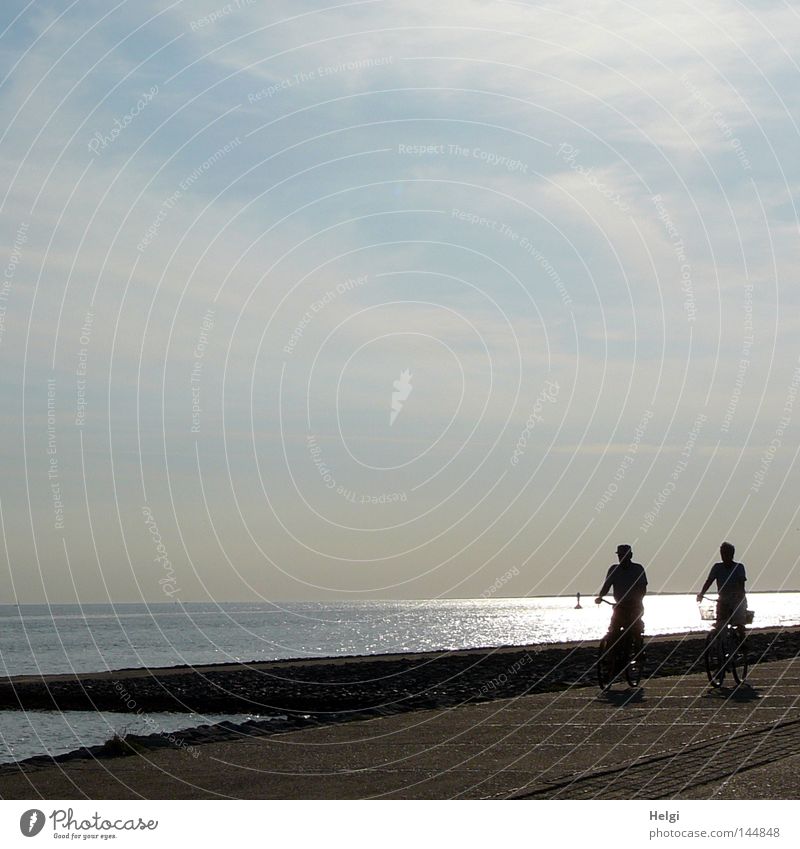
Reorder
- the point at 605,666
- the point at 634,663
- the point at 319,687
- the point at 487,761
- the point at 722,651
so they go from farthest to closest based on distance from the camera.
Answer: the point at 319,687 < the point at 634,663 < the point at 605,666 < the point at 722,651 < the point at 487,761

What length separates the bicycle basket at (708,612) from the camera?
60.4 feet

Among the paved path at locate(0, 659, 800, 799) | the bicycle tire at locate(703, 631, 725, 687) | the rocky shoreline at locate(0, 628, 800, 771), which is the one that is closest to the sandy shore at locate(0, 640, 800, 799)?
the paved path at locate(0, 659, 800, 799)

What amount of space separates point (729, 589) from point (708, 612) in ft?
4.36

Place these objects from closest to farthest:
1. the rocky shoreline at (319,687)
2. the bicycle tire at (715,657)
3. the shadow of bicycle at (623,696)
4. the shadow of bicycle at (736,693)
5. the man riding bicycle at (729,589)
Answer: the shadow of bicycle at (736,693)
the shadow of bicycle at (623,696)
the bicycle tire at (715,657)
the man riding bicycle at (729,589)
the rocky shoreline at (319,687)

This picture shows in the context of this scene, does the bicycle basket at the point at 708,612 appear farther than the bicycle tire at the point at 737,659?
Yes

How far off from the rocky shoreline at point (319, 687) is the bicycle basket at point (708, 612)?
2482mm

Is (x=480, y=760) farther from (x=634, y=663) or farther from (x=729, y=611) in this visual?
(x=729, y=611)

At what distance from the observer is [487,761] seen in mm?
10156

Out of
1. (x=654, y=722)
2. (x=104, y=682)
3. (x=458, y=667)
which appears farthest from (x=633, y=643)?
(x=104, y=682)

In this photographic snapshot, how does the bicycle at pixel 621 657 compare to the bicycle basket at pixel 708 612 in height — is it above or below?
below

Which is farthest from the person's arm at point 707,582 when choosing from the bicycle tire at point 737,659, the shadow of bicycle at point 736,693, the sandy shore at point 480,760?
the sandy shore at point 480,760

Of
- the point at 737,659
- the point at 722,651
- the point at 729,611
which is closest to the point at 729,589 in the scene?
the point at 729,611

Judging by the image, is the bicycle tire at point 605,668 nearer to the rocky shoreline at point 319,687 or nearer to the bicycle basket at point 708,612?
the rocky shoreline at point 319,687
